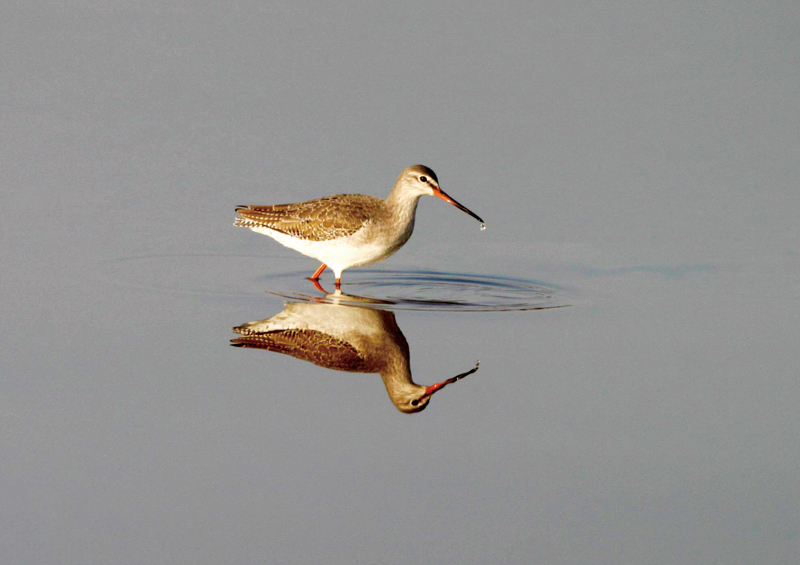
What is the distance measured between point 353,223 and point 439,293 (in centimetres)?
170

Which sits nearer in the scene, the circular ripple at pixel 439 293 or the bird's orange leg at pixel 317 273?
the circular ripple at pixel 439 293

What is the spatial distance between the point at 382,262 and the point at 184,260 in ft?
9.11

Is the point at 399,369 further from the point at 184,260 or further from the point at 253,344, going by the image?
the point at 184,260

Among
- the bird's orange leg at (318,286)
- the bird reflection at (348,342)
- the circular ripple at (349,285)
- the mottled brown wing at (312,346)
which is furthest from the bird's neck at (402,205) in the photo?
the mottled brown wing at (312,346)

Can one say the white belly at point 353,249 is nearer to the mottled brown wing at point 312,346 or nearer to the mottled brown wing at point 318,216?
the mottled brown wing at point 318,216

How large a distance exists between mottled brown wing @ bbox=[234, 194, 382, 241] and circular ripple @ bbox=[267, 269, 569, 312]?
66cm

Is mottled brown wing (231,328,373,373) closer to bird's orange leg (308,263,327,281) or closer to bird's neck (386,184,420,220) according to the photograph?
bird's orange leg (308,263,327,281)

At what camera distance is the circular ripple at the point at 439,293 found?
45.3 ft

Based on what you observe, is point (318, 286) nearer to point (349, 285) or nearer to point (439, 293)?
point (349, 285)

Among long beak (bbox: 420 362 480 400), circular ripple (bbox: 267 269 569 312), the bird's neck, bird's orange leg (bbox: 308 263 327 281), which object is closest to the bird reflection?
long beak (bbox: 420 362 480 400)

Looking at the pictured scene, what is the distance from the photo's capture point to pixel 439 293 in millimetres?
→ 14477

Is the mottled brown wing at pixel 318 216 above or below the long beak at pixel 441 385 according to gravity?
above

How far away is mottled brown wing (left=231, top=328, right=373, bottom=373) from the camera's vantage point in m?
11.5

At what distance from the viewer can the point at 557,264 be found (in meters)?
16.0
